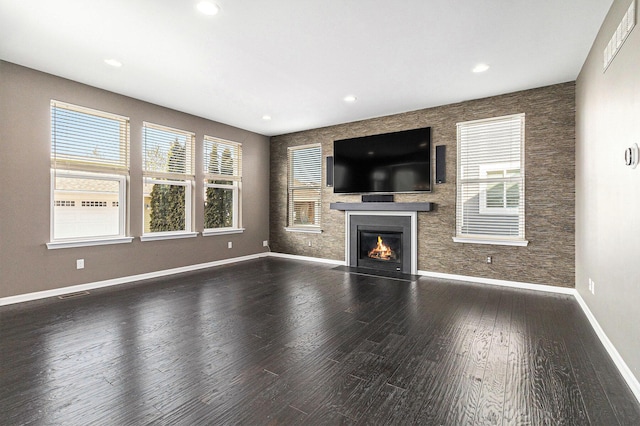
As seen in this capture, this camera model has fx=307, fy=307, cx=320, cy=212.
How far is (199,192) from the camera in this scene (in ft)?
18.8

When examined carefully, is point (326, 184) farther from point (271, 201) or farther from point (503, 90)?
point (503, 90)

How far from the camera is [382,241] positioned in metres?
5.77

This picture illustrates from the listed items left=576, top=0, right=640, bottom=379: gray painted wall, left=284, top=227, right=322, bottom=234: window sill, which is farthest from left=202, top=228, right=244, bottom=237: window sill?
left=576, top=0, right=640, bottom=379: gray painted wall

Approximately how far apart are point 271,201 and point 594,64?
5.90 metres

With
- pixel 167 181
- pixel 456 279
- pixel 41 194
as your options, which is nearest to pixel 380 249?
pixel 456 279

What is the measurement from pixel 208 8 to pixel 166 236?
373cm

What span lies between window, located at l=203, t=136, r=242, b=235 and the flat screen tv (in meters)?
2.11

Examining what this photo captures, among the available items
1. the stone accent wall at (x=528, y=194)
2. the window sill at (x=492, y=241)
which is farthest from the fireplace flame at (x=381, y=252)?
the window sill at (x=492, y=241)

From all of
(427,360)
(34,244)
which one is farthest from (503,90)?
(34,244)

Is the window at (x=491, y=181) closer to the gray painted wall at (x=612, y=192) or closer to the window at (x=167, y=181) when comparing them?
the gray painted wall at (x=612, y=192)

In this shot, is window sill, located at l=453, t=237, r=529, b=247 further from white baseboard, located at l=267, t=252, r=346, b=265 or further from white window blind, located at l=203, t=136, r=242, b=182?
white window blind, located at l=203, t=136, r=242, b=182

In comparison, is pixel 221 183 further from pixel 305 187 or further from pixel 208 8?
pixel 208 8

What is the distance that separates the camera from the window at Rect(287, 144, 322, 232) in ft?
21.7

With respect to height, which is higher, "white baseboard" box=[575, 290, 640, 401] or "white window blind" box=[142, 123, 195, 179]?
"white window blind" box=[142, 123, 195, 179]
